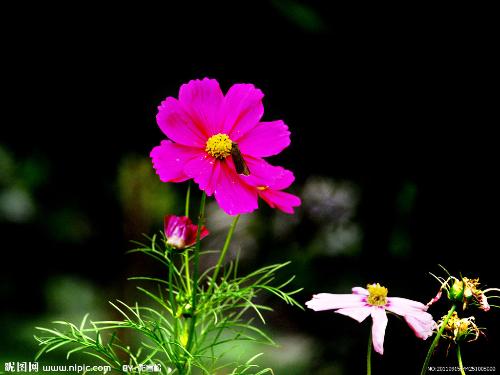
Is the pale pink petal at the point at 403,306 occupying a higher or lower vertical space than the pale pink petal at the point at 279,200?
lower

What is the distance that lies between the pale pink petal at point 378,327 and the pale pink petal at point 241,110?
147 mm

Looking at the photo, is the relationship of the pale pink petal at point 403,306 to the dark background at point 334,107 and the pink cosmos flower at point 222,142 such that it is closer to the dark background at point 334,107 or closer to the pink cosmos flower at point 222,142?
the pink cosmos flower at point 222,142

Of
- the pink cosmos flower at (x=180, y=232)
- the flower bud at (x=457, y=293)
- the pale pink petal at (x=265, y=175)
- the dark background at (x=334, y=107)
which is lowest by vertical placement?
the flower bud at (x=457, y=293)

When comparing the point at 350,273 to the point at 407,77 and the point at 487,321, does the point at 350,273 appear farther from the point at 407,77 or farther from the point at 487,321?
the point at 407,77

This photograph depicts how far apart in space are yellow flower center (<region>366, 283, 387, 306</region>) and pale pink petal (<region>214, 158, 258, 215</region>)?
0.31 feet

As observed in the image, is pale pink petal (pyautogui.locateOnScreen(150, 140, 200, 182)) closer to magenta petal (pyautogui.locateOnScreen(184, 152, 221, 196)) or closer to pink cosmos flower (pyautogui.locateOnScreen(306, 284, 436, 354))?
magenta petal (pyautogui.locateOnScreen(184, 152, 221, 196))

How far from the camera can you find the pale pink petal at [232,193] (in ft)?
1.30

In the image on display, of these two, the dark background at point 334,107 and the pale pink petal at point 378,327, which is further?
the dark background at point 334,107

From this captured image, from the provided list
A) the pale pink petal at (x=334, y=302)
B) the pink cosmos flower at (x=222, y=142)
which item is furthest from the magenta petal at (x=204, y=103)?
the pale pink petal at (x=334, y=302)

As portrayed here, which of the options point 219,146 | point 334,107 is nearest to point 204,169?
point 219,146

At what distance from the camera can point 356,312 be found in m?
0.38

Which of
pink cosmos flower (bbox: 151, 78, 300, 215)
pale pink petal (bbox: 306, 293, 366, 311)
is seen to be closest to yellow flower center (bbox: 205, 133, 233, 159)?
pink cosmos flower (bbox: 151, 78, 300, 215)

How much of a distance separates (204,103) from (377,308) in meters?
0.18

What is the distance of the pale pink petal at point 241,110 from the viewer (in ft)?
1.42
